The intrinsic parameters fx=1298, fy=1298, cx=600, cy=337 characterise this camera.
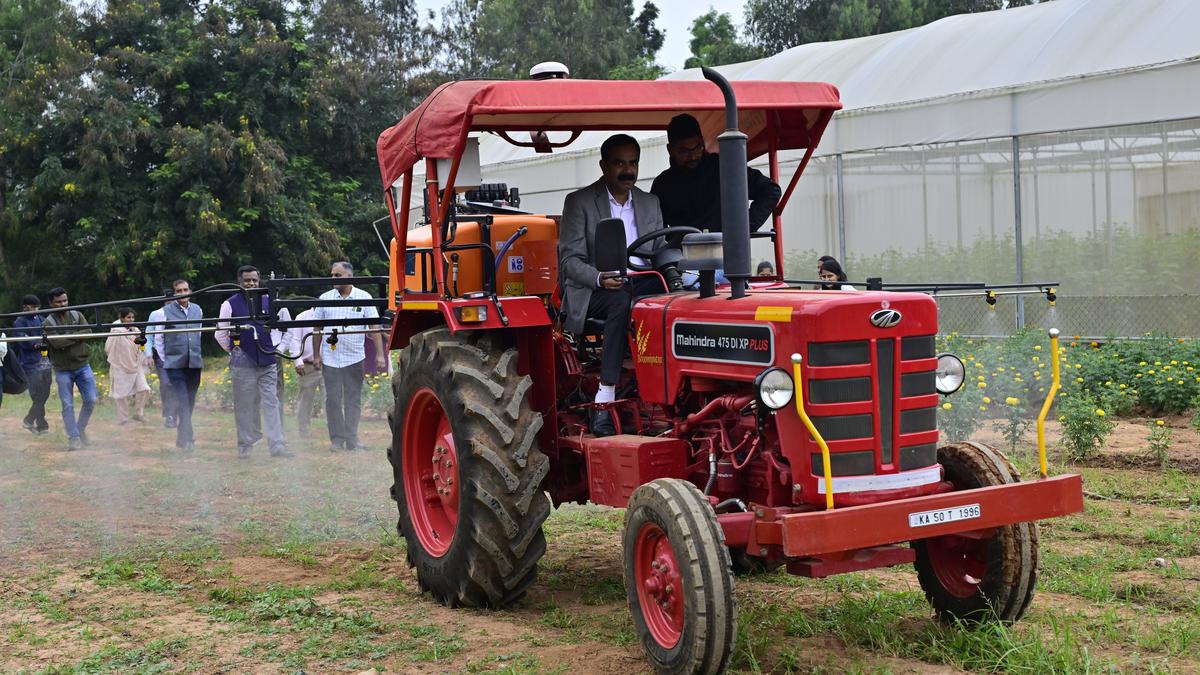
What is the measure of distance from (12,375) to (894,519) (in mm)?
10464

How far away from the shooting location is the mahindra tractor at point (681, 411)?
4.80m

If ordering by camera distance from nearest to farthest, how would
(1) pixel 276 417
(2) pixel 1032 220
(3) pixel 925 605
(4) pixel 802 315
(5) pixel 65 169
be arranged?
1. (4) pixel 802 315
2. (3) pixel 925 605
3. (1) pixel 276 417
4. (2) pixel 1032 220
5. (5) pixel 65 169

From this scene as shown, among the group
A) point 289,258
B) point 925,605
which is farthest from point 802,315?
point 289,258

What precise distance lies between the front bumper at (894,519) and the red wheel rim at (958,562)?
1.46 feet

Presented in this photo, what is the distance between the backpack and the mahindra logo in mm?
9666

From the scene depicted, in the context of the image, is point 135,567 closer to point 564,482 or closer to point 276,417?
point 564,482

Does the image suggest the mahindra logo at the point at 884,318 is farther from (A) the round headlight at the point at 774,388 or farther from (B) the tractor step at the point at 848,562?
(B) the tractor step at the point at 848,562

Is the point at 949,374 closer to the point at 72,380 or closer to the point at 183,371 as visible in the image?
the point at 183,371

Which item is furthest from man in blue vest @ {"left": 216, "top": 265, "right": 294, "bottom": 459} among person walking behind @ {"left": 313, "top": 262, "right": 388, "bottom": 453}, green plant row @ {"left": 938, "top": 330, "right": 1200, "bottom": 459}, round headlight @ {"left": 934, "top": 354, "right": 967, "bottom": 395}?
round headlight @ {"left": 934, "top": 354, "right": 967, "bottom": 395}

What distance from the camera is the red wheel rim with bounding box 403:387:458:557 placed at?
6441 mm

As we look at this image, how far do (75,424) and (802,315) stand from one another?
35.6 feet

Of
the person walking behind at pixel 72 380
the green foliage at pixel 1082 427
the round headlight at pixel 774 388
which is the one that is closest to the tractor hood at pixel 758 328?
the round headlight at pixel 774 388

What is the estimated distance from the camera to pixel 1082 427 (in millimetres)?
9789

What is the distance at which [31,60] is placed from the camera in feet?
86.3
